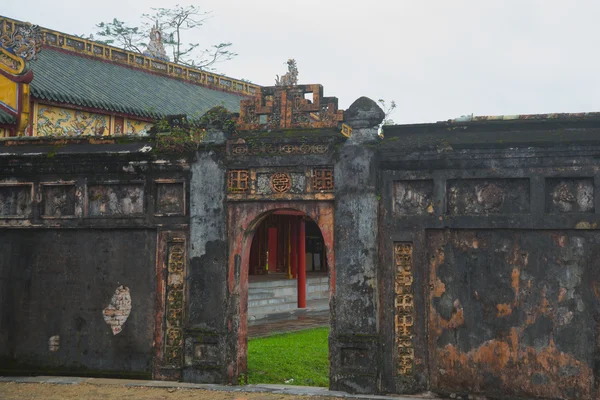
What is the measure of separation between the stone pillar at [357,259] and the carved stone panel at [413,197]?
313 mm

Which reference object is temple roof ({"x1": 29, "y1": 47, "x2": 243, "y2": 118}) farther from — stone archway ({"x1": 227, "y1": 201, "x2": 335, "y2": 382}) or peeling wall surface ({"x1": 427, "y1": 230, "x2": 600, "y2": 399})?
peeling wall surface ({"x1": 427, "y1": 230, "x2": 600, "y2": 399})

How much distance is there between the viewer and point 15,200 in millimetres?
10852

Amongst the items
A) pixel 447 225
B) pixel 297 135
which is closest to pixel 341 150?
pixel 297 135

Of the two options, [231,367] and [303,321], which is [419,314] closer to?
[231,367]

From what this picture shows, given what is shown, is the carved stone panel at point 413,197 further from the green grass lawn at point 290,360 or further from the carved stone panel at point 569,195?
→ the green grass lawn at point 290,360

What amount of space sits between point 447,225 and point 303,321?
11.1 m

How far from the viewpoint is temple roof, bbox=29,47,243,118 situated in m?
17.7

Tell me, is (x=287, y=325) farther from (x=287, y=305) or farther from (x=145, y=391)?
(x=145, y=391)

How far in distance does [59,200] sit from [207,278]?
2.77 metres

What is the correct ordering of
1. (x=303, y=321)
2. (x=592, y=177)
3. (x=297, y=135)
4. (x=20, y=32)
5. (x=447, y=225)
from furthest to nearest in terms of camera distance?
(x=303, y=321) → (x=20, y=32) → (x=297, y=135) → (x=447, y=225) → (x=592, y=177)

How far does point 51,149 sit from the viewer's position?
10766 millimetres

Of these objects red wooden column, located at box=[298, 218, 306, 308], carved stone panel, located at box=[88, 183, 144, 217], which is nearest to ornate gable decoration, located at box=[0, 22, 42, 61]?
carved stone panel, located at box=[88, 183, 144, 217]

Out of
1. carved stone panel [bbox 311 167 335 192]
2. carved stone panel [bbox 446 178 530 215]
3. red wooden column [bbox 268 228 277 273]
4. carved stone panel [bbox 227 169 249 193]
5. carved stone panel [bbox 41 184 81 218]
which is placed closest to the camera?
carved stone panel [bbox 446 178 530 215]

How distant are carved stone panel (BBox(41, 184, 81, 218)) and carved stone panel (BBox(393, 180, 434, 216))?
4.94 metres
